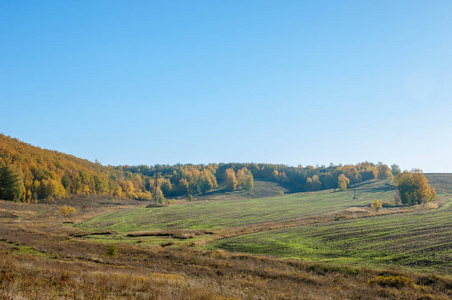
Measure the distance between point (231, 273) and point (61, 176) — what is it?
169m

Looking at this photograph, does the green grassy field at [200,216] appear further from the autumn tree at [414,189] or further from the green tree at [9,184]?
the green tree at [9,184]

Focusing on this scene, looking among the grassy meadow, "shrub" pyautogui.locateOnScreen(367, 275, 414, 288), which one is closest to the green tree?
the grassy meadow

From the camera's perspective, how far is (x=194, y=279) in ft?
69.8

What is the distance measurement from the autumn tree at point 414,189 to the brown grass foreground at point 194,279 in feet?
322

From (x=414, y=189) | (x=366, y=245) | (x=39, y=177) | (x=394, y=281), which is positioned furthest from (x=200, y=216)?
(x=39, y=177)

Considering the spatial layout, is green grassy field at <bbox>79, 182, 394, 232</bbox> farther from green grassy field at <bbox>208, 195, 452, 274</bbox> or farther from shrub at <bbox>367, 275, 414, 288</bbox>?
shrub at <bbox>367, 275, 414, 288</bbox>

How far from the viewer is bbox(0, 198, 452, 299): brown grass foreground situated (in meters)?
13.1

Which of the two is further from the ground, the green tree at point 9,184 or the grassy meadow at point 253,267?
the green tree at point 9,184

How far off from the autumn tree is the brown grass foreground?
322ft

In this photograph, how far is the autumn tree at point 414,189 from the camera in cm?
10956

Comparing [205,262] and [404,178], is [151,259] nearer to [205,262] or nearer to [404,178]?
[205,262]

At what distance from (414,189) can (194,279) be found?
374 feet

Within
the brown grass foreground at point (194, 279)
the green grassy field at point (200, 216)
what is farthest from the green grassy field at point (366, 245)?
the green grassy field at point (200, 216)

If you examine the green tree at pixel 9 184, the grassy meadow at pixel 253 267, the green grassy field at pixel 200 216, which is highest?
the green tree at pixel 9 184
